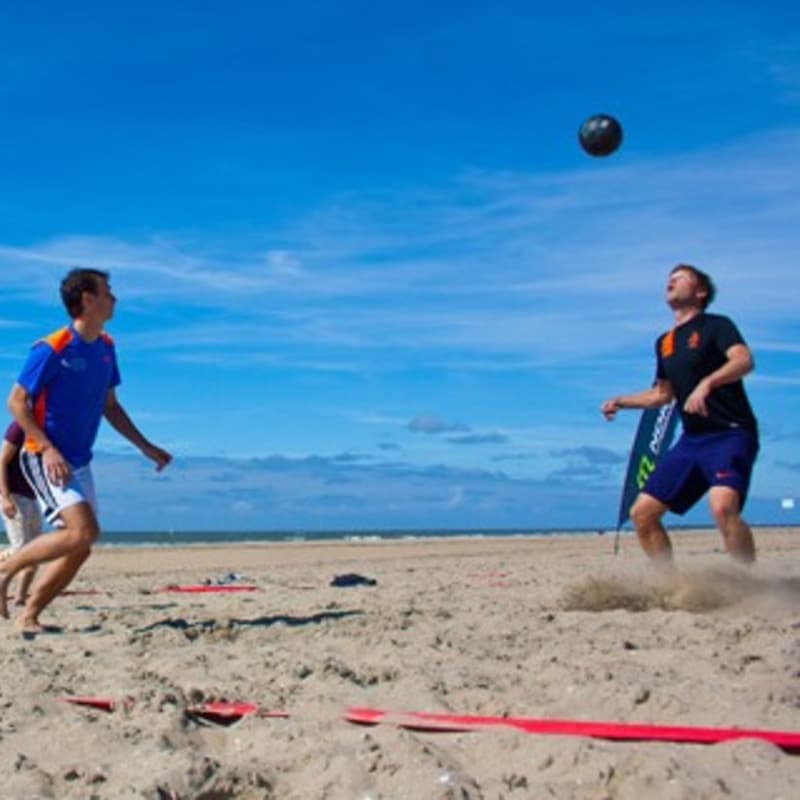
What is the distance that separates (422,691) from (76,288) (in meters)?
3.54

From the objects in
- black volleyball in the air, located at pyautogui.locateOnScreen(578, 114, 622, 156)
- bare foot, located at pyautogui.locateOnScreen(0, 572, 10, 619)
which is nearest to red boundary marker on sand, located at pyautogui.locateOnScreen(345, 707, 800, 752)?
bare foot, located at pyautogui.locateOnScreen(0, 572, 10, 619)

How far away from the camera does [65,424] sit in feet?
21.7

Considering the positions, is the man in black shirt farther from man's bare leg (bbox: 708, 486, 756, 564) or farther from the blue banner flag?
the blue banner flag

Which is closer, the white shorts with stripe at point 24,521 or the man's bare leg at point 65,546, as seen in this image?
the man's bare leg at point 65,546

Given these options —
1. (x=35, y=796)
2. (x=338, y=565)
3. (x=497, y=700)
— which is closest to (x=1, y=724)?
(x=35, y=796)

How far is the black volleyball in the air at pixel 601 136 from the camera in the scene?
892cm

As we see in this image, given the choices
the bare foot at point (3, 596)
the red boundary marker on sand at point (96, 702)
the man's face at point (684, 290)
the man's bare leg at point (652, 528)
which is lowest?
the bare foot at point (3, 596)

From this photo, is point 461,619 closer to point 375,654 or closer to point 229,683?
point 375,654

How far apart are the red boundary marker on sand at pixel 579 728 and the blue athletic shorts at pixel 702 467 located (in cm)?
329

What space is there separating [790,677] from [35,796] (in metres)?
2.57

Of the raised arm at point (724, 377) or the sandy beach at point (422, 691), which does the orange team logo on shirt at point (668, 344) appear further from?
the sandy beach at point (422, 691)

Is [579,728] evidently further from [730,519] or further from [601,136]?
[601,136]

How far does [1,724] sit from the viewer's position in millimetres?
3922

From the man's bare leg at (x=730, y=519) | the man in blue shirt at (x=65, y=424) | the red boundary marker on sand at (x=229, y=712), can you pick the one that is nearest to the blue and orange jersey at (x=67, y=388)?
the man in blue shirt at (x=65, y=424)
